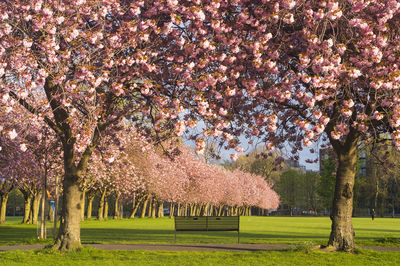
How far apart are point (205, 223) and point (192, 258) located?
16.1 ft

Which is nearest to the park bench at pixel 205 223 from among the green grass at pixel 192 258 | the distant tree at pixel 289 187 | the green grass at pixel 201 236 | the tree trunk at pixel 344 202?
the green grass at pixel 201 236

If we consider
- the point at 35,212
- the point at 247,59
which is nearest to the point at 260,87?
the point at 247,59

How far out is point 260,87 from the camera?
1238cm

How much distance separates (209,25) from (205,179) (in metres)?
49.5

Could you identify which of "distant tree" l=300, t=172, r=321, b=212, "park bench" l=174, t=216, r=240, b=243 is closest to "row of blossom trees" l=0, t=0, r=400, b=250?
"park bench" l=174, t=216, r=240, b=243

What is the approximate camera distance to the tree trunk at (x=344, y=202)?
46.3 ft

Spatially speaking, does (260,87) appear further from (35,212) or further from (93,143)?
(35,212)

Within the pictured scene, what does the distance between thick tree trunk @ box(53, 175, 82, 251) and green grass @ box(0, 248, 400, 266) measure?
18.9 inches

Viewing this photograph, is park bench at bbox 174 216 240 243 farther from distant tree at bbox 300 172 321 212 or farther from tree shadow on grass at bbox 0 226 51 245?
distant tree at bbox 300 172 321 212

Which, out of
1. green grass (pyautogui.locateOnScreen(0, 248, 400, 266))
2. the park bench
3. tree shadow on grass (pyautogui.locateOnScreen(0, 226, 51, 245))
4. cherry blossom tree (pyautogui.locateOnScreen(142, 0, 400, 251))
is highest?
cherry blossom tree (pyautogui.locateOnScreen(142, 0, 400, 251))

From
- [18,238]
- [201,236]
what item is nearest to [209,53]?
[201,236]

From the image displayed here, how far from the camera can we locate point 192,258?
1224 cm

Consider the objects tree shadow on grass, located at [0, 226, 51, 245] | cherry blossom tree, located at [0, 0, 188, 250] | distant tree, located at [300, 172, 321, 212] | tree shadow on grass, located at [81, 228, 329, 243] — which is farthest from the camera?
distant tree, located at [300, 172, 321, 212]

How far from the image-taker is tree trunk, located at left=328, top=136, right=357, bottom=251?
14102 millimetres
